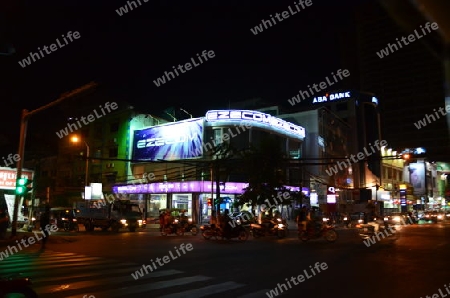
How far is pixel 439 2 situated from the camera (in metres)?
2.20

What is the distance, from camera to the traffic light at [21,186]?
20.3 m

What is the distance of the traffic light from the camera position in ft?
66.5

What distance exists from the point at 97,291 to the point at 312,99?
7232cm

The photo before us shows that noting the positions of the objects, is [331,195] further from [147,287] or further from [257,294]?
[147,287]

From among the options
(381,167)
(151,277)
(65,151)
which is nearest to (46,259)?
(151,277)

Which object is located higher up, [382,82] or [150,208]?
[382,82]

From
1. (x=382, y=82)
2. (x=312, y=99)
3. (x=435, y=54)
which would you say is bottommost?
(x=435, y=54)

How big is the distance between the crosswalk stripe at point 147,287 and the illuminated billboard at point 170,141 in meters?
34.4

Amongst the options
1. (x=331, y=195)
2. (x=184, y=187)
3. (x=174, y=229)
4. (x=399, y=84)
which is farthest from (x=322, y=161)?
(x=399, y=84)

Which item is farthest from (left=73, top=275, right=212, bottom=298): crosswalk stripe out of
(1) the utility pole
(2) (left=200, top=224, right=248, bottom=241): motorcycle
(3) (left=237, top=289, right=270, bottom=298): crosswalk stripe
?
(2) (left=200, top=224, right=248, bottom=241): motorcycle

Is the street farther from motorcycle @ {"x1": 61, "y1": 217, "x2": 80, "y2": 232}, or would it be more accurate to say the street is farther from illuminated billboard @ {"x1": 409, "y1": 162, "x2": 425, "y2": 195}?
illuminated billboard @ {"x1": 409, "y1": 162, "x2": 425, "y2": 195}

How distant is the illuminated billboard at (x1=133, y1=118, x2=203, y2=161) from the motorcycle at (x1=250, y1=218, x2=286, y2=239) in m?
20.1

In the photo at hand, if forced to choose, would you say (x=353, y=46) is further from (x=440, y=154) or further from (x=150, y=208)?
(x=150, y=208)

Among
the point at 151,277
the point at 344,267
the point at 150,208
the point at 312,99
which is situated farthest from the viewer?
the point at 312,99
